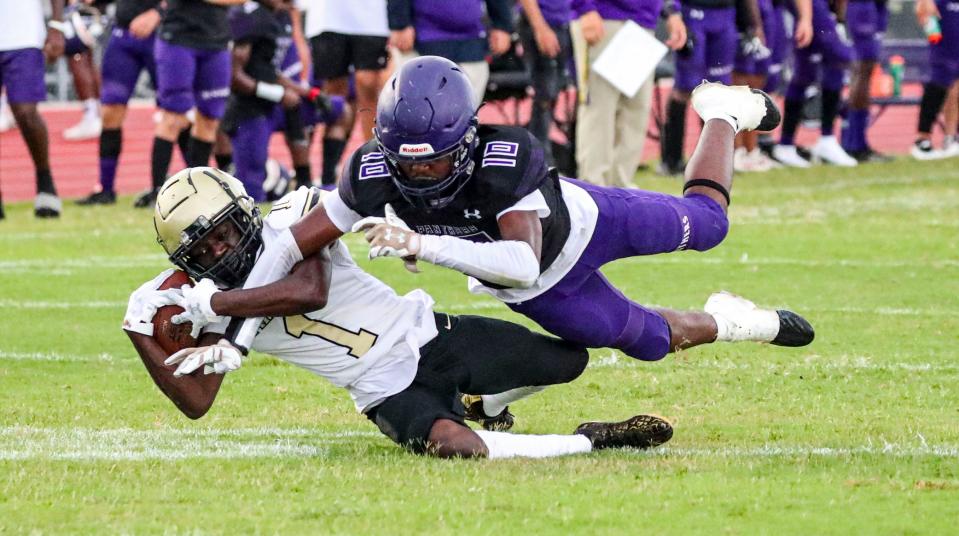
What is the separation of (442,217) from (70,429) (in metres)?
1.42

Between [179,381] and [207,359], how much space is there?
22 cm

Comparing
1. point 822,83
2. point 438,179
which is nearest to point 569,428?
point 438,179

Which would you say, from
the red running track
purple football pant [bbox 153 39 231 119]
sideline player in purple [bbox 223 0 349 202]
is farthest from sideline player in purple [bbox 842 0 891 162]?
purple football pant [bbox 153 39 231 119]

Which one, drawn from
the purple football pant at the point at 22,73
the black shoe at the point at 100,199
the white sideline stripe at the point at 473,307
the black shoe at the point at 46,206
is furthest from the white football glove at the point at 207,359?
the black shoe at the point at 100,199

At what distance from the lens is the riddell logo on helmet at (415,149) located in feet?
14.9

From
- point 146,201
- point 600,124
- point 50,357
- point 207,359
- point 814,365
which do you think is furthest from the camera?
point 146,201

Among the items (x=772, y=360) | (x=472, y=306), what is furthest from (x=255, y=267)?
(x=472, y=306)

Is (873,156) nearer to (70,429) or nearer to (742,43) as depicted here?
(742,43)

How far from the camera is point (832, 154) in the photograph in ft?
46.8

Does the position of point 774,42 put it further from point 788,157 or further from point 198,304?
point 198,304

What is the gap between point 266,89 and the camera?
1168 cm

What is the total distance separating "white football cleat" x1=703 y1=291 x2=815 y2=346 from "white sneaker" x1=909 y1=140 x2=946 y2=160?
9.14 m

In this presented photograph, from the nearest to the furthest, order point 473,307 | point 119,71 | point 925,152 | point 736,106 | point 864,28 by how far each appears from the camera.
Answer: point 736,106 → point 473,307 → point 119,71 → point 864,28 → point 925,152

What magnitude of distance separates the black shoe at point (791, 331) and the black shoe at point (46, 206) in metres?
6.78
